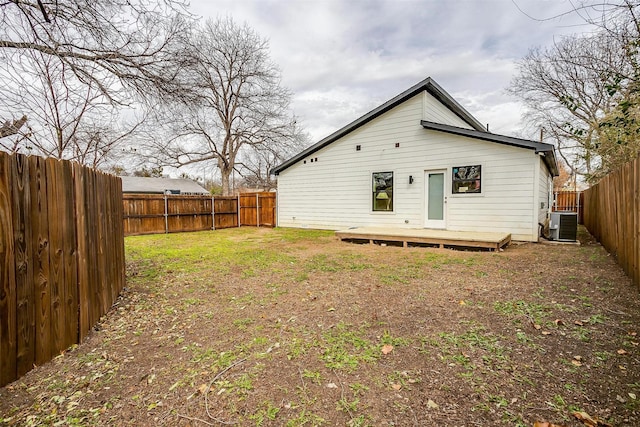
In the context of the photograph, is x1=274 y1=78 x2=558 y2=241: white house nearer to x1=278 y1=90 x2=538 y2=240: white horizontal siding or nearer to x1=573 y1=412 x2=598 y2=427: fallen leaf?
x1=278 y1=90 x2=538 y2=240: white horizontal siding

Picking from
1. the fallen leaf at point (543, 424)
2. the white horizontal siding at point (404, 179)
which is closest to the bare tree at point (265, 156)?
the white horizontal siding at point (404, 179)

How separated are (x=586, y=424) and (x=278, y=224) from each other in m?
12.6

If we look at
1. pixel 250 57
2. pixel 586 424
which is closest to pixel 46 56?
pixel 586 424

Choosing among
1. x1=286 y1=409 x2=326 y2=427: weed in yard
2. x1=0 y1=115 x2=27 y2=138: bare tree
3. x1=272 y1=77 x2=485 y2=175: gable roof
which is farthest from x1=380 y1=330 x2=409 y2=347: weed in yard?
x1=272 y1=77 x2=485 y2=175: gable roof

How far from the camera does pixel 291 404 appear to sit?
1865 millimetres

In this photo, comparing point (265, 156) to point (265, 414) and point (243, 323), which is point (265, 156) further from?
point (265, 414)

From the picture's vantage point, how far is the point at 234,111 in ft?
69.3

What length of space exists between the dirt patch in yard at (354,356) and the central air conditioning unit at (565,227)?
12.3 ft

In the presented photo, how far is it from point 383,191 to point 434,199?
1.78 meters

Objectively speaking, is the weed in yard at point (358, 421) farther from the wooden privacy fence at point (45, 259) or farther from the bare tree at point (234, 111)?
the bare tree at point (234, 111)

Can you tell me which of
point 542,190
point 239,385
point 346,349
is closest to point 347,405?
point 346,349

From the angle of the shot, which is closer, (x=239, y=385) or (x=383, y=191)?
(x=239, y=385)

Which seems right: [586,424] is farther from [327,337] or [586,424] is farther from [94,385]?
[94,385]

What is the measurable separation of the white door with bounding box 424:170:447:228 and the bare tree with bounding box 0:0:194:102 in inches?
300
